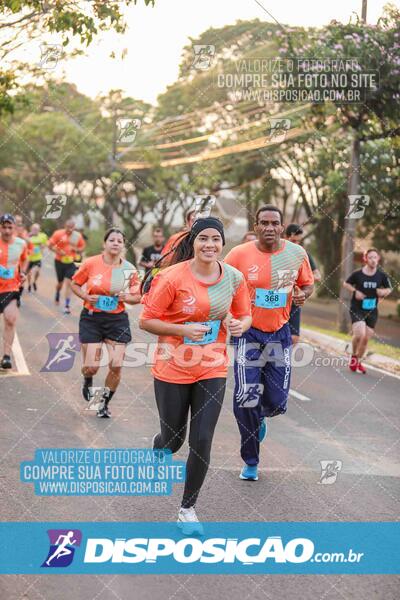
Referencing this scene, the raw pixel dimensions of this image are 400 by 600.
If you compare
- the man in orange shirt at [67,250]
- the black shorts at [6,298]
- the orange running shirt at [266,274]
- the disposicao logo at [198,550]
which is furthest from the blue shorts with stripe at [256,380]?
the man in orange shirt at [67,250]

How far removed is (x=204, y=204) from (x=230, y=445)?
5.34 m

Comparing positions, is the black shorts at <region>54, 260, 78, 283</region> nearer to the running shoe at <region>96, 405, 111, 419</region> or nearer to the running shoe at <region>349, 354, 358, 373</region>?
the running shoe at <region>349, 354, 358, 373</region>

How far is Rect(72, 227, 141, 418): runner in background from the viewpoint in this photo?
376 inches

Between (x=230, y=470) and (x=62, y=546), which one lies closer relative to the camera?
(x=62, y=546)

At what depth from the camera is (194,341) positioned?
603 cm

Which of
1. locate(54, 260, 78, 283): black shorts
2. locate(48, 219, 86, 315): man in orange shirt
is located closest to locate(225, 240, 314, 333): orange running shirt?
locate(48, 219, 86, 315): man in orange shirt

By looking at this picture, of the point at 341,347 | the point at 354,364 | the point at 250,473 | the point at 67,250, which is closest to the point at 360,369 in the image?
the point at 354,364

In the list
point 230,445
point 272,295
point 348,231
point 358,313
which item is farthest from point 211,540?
point 348,231

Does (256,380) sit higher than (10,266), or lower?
higher

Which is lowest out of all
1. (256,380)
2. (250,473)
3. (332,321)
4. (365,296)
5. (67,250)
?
(332,321)

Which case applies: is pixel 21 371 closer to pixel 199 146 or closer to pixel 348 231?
pixel 348 231

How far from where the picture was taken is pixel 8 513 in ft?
20.7

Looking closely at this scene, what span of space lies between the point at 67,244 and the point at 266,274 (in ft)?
43.0

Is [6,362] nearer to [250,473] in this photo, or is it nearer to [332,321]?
[250,473]
